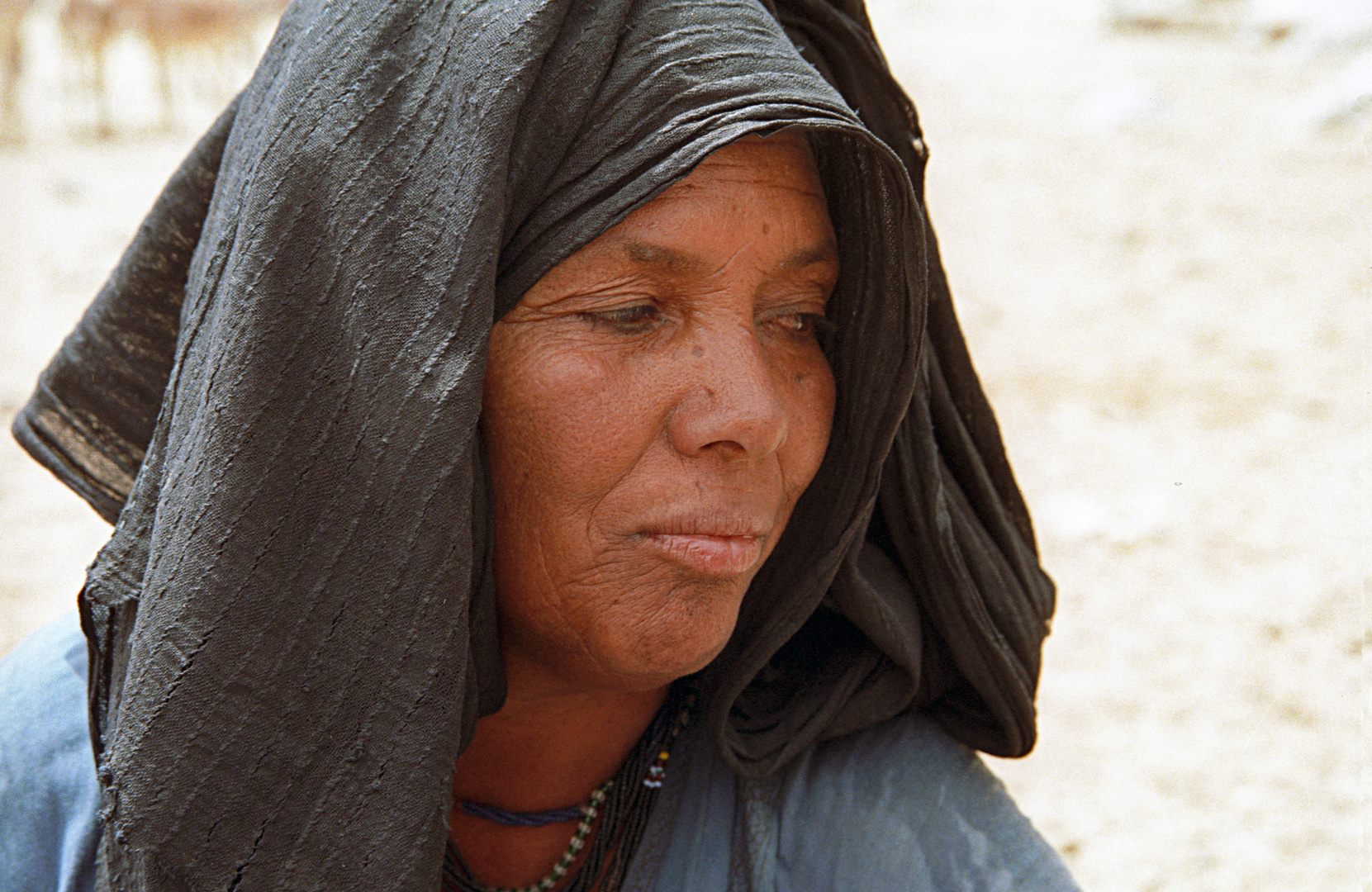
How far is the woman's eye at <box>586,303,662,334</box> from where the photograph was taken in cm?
150

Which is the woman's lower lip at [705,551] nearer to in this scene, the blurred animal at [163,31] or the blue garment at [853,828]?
the blue garment at [853,828]

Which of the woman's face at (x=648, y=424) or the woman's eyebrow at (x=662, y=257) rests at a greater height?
the woman's eyebrow at (x=662, y=257)

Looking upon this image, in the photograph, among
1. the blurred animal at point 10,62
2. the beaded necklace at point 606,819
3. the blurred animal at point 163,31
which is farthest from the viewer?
the blurred animal at point 163,31

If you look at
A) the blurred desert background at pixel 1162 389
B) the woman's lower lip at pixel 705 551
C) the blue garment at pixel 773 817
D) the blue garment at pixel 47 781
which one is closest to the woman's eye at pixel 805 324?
the woman's lower lip at pixel 705 551

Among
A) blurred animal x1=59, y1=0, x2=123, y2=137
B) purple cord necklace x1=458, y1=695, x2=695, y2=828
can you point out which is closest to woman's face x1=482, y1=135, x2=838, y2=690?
Answer: purple cord necklace x1=458, y1=695, x2=695, y2=828

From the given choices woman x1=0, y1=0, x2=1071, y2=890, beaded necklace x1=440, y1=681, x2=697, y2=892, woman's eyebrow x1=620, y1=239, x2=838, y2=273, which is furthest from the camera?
beaded necklace x1=440, y1=681, x2=697, y2=892

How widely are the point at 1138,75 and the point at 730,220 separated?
39.4ft

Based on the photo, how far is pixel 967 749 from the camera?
188 centimetres

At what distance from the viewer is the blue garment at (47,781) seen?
1.70 meters

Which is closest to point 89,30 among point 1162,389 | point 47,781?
point 1162,389

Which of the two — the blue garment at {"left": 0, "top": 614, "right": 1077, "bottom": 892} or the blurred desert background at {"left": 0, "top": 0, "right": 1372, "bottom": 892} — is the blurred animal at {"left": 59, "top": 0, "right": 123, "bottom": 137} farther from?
the blue garment at {"left": 0, "top": 614, "right": 1077, "bottom": 892}

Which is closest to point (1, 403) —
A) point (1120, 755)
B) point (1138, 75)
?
point (1120, 755)

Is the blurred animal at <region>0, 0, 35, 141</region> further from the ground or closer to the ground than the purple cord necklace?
closer to the ground

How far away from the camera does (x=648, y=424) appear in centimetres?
149
